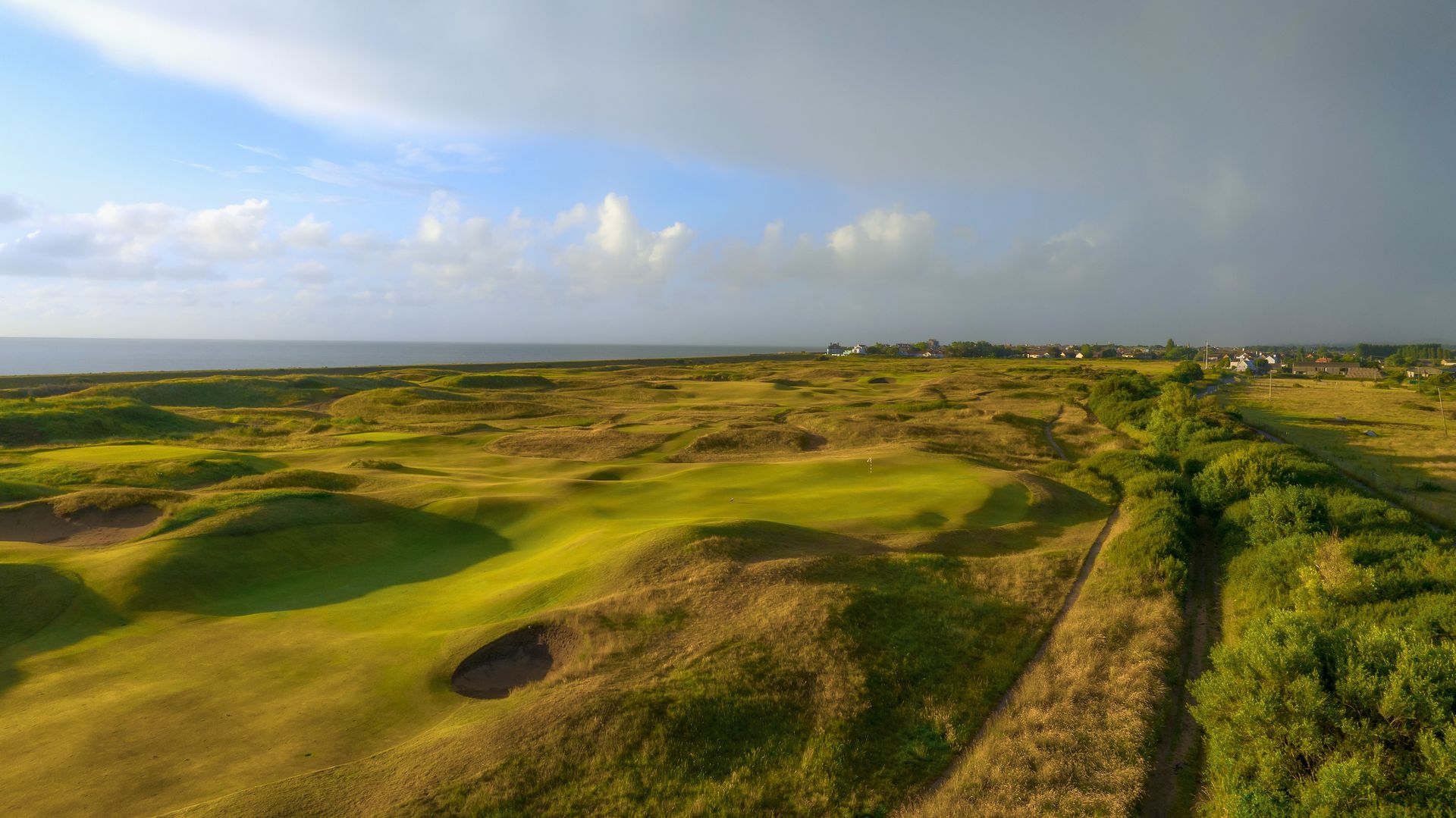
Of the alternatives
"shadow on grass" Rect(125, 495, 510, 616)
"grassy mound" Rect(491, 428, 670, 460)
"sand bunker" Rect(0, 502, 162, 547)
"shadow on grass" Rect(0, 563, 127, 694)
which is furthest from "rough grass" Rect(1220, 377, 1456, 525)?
"sand bunker" Rect(0, 502, 162, 547)

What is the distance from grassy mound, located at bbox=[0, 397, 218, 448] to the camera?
47.5 metres

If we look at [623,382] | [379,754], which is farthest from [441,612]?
[623,382]

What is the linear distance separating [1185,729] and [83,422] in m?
76.1

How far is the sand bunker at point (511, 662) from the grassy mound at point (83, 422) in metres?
55.6

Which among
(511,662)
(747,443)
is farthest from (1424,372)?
(511,662)

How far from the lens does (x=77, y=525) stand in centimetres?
2397

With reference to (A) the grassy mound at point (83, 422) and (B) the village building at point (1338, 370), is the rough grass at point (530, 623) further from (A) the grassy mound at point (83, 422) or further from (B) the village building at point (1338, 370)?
(B) the village building at point (1338, 370)

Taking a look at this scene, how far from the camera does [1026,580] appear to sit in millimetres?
20188

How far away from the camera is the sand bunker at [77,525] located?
2291cm

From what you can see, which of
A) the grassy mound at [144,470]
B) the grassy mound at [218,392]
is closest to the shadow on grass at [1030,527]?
the grassy mound at [144,470]

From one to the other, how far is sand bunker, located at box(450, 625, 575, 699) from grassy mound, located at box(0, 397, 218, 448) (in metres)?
55.6

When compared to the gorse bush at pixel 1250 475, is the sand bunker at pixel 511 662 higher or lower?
lower

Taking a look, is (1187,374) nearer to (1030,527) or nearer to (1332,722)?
(1030,527)

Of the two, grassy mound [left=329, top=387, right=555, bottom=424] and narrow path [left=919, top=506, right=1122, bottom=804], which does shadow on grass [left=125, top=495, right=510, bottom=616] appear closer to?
narrow path [left=919, top=506, right=1122, bottom=804]
